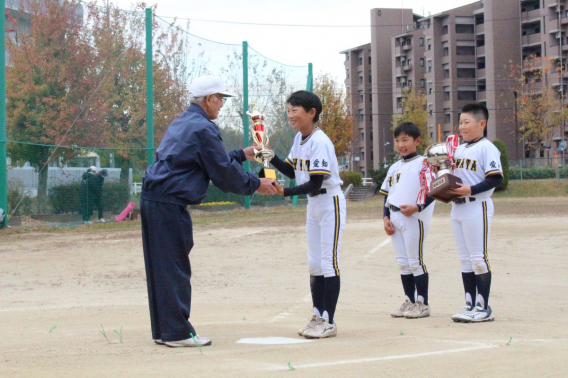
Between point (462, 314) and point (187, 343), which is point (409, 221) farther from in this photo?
point (187, 343)

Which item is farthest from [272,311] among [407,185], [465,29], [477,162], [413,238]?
[465,29]

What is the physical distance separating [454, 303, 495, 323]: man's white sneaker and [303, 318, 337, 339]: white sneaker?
1.30m

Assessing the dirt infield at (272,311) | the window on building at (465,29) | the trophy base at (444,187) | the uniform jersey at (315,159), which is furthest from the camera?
the window on building at (465,29)

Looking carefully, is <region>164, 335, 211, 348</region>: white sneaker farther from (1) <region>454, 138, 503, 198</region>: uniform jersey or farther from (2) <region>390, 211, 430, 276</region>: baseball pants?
(1) <region>454, 138, 503, 198</region>: uniform jersey

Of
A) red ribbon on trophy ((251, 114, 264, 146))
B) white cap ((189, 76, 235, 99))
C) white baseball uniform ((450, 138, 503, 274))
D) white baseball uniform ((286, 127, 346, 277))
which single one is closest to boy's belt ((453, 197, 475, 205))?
white baseball uniform ((450, 138, 503, 274))

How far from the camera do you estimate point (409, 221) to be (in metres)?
6.70

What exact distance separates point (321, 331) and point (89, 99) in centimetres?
1843

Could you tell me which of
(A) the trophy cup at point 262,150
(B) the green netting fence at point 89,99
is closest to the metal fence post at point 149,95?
(B) the green netting fence at point 89,99

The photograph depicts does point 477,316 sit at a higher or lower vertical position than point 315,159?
lower

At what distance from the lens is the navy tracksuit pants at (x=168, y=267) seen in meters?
5.19

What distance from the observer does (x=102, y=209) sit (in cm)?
2078

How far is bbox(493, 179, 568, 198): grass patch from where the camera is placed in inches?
1565

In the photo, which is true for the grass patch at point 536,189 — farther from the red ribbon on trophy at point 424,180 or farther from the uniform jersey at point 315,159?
the uniform jersey at point 315,159

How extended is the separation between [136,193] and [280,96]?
920 cm
